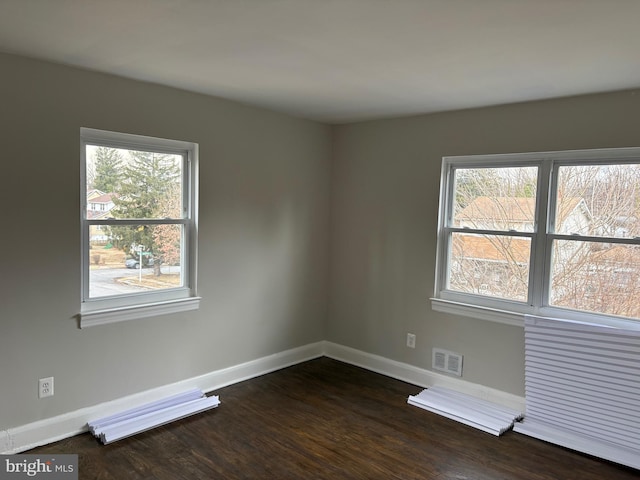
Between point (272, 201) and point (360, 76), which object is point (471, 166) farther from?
point (272, 201)

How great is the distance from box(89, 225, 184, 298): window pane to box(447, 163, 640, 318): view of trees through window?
2228mm

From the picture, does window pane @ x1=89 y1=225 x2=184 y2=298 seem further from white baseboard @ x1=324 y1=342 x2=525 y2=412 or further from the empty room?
white baseboard @ x1=324 y1=342 x2=525 y2=412

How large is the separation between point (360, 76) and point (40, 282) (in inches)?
89.9

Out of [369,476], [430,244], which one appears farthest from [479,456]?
[430,244]

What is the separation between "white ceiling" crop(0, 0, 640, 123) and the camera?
6.07 ft

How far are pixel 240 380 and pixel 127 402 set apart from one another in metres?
0.96

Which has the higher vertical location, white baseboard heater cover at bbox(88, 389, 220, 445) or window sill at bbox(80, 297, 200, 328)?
window sill at bbox(80, 297, 200, 328)

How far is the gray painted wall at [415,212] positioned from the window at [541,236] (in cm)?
11

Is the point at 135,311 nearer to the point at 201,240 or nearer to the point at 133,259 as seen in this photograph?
the point at 133,259

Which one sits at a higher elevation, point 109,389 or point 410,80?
point 410,80

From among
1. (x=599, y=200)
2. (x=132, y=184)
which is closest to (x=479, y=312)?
(x=599, y=200)

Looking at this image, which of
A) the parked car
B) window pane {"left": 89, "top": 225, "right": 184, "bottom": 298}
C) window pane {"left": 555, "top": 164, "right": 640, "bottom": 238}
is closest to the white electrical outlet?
window pane {"left": 89, "top": 225, "right": 184, "bottom": 298}

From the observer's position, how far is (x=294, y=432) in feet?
10.1

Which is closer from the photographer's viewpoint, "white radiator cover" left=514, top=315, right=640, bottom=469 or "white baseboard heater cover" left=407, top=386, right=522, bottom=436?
"white radiator cover" left=514, top=315, right=640, bottom=469
